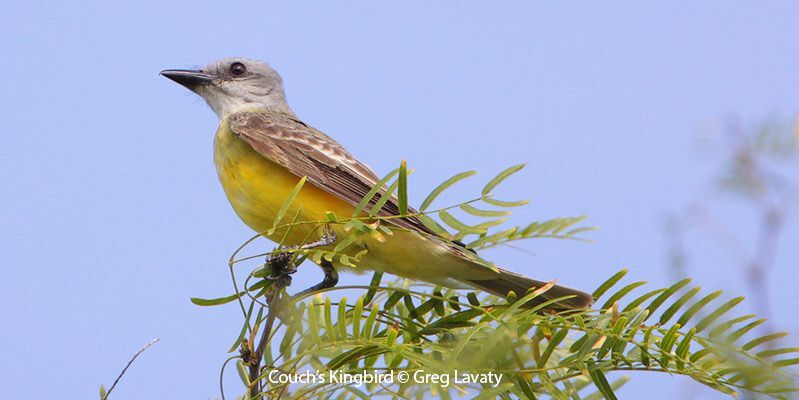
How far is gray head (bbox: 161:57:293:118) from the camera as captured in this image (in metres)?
5.97

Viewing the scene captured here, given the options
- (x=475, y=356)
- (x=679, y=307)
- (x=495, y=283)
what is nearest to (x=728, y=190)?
(x=475, y=356)

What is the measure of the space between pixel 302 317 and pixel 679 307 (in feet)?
3.75

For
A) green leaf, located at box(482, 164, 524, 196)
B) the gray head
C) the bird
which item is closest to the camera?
green leaf, located at box(482, 164, 524, 196)

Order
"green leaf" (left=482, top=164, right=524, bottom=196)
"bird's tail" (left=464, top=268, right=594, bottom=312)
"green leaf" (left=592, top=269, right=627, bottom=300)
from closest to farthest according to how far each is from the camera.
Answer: "green leaf" (left=482, top=164, right=524, bottom=196) → "green leaf" (left=592, top=269, right=627, bottom=300) → "bird's tail" (left=464, top=268, right=594, bottom=312)

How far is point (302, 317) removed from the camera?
2.77m

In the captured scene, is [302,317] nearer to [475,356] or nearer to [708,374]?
[475,356]

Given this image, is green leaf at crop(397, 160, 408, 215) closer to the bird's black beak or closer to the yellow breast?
the yellow breast

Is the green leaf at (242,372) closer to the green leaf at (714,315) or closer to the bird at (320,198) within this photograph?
the bird at (320,198)

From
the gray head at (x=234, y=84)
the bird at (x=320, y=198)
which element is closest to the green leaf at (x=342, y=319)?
the bird at (x=320, y=198)

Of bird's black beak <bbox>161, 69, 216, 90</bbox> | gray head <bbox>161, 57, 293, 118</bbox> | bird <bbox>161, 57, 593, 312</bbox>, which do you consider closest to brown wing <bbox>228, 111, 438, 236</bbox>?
bird <bbox>161, 57, 593, 312</bbox>

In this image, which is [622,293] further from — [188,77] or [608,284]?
[188,77]

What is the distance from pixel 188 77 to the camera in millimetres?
5977

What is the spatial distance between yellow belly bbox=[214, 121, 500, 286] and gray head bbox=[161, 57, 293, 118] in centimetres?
148

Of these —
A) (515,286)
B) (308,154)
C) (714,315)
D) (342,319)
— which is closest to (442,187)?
(342,319)
